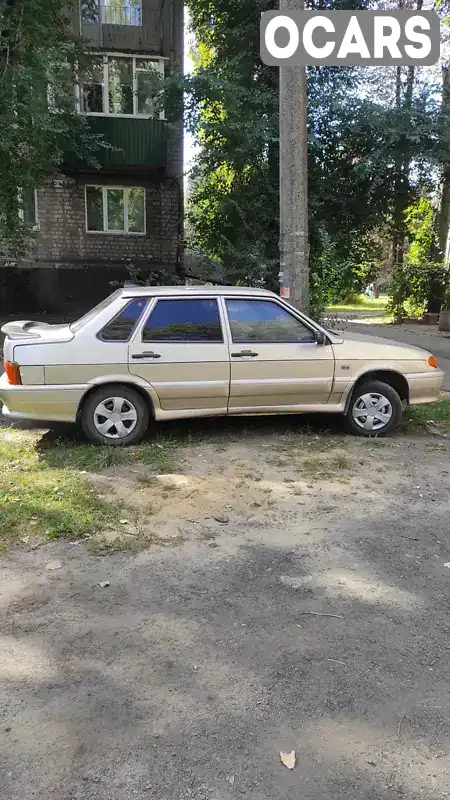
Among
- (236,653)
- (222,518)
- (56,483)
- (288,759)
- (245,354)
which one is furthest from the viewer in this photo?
(245,354)

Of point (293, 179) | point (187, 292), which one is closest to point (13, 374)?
point (187, 292)

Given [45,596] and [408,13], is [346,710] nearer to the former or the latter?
[45,596]

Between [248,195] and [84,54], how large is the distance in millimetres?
4906

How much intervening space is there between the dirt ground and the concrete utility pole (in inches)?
172

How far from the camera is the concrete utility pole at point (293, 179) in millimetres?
8430

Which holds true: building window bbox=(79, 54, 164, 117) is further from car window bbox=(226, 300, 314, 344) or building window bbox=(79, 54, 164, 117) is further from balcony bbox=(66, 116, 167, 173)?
car window bbox=(226, 300, 314, 344)

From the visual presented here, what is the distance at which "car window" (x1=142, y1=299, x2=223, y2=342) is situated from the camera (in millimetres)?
6289

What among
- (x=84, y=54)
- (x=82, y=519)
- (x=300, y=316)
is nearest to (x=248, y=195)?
(x=84, y=54)

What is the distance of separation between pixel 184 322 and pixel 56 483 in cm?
213

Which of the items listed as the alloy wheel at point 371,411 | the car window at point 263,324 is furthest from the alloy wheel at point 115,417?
the alloy wheel at point 371,411

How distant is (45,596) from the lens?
3529 mm

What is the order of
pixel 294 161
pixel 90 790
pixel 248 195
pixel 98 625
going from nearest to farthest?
pixel 90 790 < pixel 98 625 < pixel 294 161 < pixel 248 195

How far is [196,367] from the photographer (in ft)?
20.5

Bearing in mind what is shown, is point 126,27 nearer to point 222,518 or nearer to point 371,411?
point 371,411
